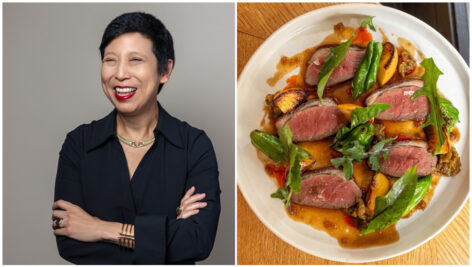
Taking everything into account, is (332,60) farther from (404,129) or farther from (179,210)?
(179,210)

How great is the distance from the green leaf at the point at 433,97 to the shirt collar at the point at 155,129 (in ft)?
1.94

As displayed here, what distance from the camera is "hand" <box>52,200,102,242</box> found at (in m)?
0.74

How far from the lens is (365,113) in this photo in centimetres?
87

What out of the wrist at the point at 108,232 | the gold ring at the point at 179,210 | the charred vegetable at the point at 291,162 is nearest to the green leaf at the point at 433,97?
the charred vegetable at the point at 291,162

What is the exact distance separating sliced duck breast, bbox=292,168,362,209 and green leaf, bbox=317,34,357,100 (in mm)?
202

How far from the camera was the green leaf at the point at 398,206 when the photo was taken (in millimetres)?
875

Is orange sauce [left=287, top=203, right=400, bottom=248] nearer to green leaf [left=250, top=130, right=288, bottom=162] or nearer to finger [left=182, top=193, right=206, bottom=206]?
green leaf [left=250, top=130, right=288, bottom=162]

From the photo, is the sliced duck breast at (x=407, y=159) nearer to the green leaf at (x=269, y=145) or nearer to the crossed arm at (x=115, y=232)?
the green leaf at (x=269, y=145)

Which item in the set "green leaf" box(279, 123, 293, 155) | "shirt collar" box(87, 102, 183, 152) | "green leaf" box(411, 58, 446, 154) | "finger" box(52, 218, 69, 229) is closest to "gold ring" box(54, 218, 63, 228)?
"finger" box(52, 218, 69, 229)

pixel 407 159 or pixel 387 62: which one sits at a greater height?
pixel 387 62

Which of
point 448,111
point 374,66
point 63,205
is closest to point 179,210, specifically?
point 63,205

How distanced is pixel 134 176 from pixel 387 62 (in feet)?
2.19

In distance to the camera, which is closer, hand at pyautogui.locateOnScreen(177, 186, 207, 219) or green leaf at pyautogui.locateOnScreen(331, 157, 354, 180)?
hand at pyautogui.locateOnScreen(177, 186, 207, 219)

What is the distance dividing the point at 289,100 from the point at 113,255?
535mm
